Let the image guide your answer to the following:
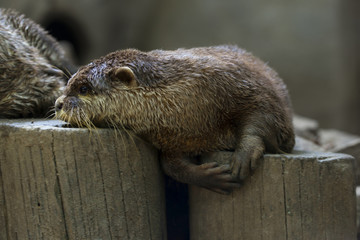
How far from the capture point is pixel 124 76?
9.52 ft

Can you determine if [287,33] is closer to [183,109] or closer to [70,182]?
[183,109]

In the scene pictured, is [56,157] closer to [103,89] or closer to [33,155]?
[33,155]

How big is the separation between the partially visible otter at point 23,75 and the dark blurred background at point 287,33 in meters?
5.09

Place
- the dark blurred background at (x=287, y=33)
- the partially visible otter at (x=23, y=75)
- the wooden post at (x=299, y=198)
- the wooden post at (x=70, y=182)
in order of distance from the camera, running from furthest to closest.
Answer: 1. the dark blurred background at (x=287, y=33)
2. the partially visible otter at (x=23, y=75)
3. the wooden post at (x=299, y=198)
4. the wooden post at (x=70, y=182)

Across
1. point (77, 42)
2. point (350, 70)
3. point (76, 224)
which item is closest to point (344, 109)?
point (350, 70)

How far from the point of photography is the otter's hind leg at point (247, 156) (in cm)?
290

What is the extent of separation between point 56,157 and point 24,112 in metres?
0.83

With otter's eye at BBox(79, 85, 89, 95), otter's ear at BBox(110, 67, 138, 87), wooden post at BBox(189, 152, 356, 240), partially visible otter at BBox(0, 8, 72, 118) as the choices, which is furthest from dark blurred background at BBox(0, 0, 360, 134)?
wooden post at BBox(189, 152, 356, 240)

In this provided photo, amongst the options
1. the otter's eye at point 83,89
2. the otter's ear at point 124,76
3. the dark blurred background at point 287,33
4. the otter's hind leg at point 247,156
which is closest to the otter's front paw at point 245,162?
the otter's hind leg at point 247,156

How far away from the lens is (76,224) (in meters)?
2.85

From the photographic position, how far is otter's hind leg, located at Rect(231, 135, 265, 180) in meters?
2.90

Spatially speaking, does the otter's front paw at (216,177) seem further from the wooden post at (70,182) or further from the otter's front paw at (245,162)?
the wooden post at (70,182)

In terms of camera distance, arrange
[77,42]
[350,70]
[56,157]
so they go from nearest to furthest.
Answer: [56,157] → [350,70] → [77,42]

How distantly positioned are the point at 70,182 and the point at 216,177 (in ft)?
3.00
